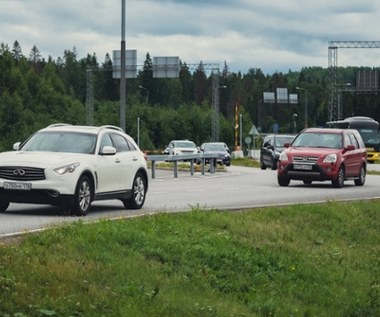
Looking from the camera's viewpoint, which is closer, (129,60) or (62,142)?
Answer: (62,142)

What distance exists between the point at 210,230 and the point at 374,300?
3.41 m

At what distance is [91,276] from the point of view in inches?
458

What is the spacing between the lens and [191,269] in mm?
13477

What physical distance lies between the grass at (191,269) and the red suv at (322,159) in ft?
38.5

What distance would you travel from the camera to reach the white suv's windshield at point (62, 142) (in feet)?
66.2

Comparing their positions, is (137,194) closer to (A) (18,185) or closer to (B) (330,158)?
(A) (18,185)

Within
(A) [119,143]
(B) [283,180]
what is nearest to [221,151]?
(B) [283,180]

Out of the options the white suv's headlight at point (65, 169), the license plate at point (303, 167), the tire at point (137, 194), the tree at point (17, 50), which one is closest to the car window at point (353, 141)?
the license plate at point (303, 167)

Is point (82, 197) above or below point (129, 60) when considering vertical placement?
below

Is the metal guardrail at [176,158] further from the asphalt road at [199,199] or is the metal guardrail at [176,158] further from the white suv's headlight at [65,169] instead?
the white suv's headlight at [65,169]

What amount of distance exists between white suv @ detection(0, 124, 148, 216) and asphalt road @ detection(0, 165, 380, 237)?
319mm

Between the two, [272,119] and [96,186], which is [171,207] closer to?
[96,186]

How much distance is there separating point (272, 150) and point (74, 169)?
114ft

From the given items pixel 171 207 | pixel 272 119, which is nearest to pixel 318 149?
pixel 171 207
